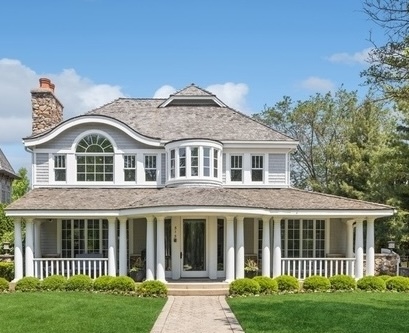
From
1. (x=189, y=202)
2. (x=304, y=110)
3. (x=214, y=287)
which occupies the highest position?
(x=304, y=110)

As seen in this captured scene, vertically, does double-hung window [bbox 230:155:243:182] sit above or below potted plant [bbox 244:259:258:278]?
above

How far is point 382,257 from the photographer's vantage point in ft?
74.6

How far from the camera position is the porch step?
57.9 feet

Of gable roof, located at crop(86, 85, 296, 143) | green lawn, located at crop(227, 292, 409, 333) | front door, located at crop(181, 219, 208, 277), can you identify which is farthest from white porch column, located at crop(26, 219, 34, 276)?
green lawn, located at crop(227, 292, 409, 333)

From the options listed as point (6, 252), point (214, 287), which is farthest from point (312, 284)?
point (6, 252)

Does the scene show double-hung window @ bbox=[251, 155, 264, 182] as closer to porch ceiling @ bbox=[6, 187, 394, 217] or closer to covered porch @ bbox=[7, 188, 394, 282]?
covered porch @ bbox=[7, 188, 394, 282]

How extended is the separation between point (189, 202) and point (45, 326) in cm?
787

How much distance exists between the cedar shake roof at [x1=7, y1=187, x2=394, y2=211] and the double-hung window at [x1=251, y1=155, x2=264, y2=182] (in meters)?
0.65

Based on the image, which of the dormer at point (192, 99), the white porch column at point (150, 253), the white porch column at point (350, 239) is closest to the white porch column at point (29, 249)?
the white porch column at point (150, 253)

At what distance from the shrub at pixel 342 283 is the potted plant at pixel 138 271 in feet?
23.4

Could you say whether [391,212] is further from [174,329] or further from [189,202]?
[174,329]

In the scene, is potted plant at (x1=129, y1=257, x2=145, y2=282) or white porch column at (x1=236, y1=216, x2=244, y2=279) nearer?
white porch column at (x1=236, y1=216, x2=244, y2=279)

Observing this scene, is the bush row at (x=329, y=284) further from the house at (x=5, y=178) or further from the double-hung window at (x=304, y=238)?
the house at (x=5, y=178)

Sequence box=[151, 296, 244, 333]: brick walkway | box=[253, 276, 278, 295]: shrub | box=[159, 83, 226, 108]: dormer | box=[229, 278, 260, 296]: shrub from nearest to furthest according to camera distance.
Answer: box=[151, 296, 244, 333]: brick walkway
box=[229, 278, 260, 296]: shrub
box=[253, 276, 278, 295]: shrub
box=[159, 83, 226, 108]: dormer
